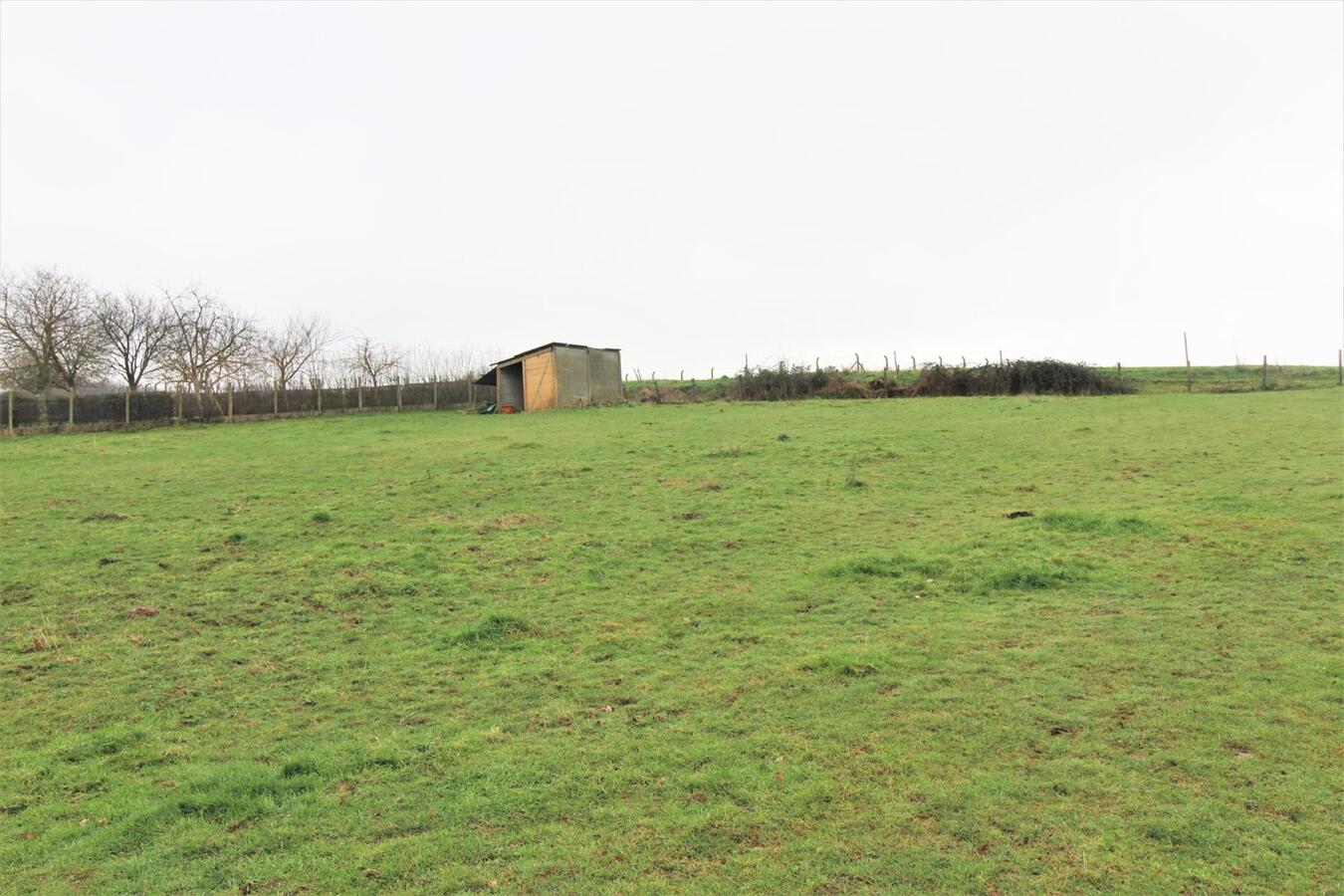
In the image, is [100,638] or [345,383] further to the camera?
[345,383]

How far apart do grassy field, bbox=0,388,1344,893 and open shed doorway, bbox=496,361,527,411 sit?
26.5 m

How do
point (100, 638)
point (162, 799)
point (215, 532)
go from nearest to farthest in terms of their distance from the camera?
point (162, 799) → point (100, 638) → point (215, 532)

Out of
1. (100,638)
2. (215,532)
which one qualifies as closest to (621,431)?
(215,532)

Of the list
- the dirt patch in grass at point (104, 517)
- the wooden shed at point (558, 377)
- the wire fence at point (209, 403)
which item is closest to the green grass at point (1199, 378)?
the wooden shed at point (558, 377)

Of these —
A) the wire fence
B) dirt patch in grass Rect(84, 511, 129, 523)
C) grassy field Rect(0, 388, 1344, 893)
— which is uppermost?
the wire fence

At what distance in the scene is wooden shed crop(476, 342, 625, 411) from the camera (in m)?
41.3

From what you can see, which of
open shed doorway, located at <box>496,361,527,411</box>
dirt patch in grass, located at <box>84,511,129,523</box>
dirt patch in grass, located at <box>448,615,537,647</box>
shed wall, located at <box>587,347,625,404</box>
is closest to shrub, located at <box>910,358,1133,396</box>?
shed wall, located at <box>587,347,625,404</box>

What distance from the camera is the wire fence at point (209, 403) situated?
3241 centimetres

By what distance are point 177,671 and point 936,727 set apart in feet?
24.1

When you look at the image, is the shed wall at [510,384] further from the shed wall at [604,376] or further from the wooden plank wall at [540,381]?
the shed wall at [604,376]

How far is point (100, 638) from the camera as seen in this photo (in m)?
9.20

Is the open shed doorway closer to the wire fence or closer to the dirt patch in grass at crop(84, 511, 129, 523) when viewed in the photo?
the wire fence

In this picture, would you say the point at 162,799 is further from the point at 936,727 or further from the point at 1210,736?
the point at 1210,736

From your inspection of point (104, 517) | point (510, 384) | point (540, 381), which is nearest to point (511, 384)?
point (510, 384)
